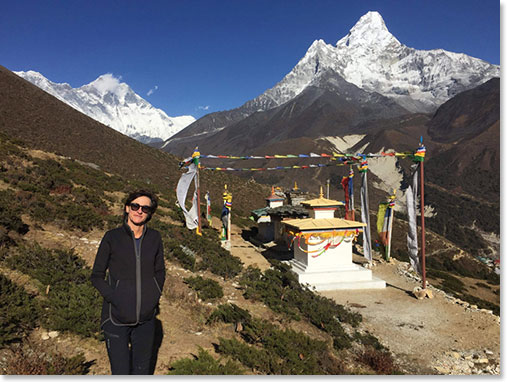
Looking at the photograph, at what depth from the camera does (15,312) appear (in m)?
5.58

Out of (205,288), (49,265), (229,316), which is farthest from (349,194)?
(49,265)

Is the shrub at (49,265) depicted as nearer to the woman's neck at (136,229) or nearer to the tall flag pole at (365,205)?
the woman's neck at (136,229)

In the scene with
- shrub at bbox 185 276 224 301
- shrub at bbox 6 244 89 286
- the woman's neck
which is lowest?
shrub at bbox 185 276 224 301

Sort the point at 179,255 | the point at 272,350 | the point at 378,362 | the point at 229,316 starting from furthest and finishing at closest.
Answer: the point at 179,255 < the point at 229,316 < the point at 378,362 < the point at 272,350

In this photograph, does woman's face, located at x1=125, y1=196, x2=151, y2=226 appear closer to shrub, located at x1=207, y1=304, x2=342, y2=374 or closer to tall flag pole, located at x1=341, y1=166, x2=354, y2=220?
shrub, located at x1=207, y1=304, x2=342, y2=374

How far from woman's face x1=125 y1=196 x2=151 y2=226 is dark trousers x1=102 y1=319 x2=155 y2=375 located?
1052 millimetres

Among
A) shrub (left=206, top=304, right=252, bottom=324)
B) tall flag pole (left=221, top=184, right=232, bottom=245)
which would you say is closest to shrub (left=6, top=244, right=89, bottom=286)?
shrub (left=206, top=304, right=252, bottom=324)

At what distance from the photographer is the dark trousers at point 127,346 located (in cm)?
348

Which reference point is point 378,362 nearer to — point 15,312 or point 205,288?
point 205,288

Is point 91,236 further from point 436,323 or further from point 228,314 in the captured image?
point 436,323

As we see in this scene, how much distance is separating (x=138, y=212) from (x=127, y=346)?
1.39 m

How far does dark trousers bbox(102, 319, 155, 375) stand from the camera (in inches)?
137

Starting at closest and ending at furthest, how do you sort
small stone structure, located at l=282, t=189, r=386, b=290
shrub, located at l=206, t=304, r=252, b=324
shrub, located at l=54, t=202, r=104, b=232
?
shrub, located at l=206, t=304, r=252, b=324
shrub, located at l=54, t=202, r=104, b=232
small stone structure, located at l=282, t=189, r=386, b=290

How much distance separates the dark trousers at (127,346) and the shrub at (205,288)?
194 inches
